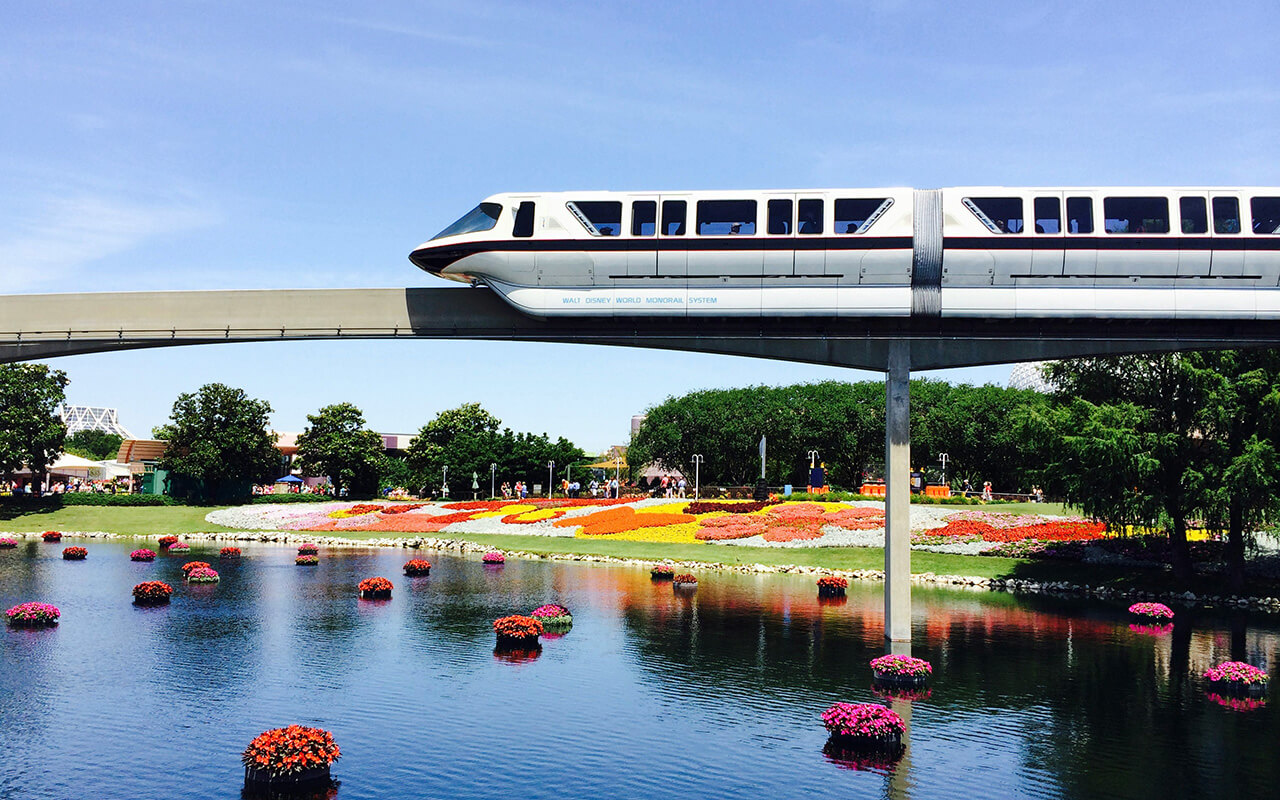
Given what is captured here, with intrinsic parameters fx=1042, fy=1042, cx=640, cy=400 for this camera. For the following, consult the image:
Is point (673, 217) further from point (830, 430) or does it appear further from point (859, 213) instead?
point (830, 430)

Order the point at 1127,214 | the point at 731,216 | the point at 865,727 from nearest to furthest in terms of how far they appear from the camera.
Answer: the point at 865,727 < the point at 1127,214 < the point at 731,216

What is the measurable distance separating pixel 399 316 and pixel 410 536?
44.1 meters

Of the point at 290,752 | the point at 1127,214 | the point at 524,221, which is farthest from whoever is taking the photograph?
the point at 524,221

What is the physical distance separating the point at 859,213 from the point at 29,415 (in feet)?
277

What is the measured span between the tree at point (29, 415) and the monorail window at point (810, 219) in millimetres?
81852

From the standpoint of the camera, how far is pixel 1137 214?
31875 mm

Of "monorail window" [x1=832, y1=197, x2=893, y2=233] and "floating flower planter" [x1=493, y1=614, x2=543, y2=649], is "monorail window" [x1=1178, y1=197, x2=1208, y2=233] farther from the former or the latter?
"floating flower planter" [x1=493, y1=614, x2=543, y2=649]

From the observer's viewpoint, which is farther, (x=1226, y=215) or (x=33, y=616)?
(x=33, y=616)

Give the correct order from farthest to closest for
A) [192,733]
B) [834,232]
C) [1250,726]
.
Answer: [834,232]
[1250,726]
[192,733]

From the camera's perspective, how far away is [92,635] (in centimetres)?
3588

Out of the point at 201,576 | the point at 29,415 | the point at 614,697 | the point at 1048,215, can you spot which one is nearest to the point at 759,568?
the point at 201,576

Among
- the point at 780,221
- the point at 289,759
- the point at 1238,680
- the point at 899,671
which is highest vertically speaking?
the point at 780,221

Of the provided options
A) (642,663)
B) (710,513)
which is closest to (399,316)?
(642,663)

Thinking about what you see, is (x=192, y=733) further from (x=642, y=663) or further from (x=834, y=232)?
(x=834, y=232)
